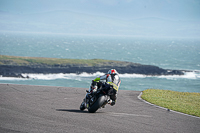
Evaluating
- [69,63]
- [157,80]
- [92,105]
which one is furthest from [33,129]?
[69,63]

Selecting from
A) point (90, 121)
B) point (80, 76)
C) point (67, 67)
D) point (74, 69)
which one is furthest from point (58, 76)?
point (90, 121)

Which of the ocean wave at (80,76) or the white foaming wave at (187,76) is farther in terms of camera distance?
the white foaming wave at (187,76)

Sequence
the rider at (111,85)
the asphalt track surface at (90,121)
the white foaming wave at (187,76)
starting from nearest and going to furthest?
the asphalt track surface at (90,121), the rider at (111,85), the white foaming wave at (187,76)

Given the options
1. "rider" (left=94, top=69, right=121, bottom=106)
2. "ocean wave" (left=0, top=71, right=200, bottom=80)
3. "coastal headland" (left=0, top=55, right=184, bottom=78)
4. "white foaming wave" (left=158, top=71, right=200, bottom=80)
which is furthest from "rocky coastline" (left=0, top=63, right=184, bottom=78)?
"rider" (left=94, top=69, right=121, bottom=106)

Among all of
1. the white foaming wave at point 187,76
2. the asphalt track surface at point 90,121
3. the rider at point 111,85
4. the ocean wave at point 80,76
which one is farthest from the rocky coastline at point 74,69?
the rider at point 111,85

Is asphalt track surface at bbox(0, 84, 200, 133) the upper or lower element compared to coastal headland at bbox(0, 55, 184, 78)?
lower

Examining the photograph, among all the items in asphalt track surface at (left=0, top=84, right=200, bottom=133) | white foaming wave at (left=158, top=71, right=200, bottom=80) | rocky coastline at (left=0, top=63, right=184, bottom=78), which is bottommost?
asphalt track surface at (left=0, top=84, right=200, bottom=133)

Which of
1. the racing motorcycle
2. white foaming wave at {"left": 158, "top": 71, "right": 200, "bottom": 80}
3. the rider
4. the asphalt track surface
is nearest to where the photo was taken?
the asphalt track surface

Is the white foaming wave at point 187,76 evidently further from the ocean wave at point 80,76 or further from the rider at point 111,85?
the rider at point 111,85

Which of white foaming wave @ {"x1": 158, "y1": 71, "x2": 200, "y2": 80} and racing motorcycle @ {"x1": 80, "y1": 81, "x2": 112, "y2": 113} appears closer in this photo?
racing motorcycle @ {"x1": 80, "y1": 81, "x2": 112, "y2": 113}

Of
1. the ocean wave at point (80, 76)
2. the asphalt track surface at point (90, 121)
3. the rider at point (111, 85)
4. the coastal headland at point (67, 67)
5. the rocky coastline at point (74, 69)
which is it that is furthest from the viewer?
the coastal headland at point (67, 67)

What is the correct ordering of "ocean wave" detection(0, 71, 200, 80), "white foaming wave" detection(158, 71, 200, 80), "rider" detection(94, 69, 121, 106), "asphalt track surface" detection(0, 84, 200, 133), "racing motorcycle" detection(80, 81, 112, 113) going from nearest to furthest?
"asphalt track surface" detection(0, 84, 200, 133), "racing motorcycle" detection(80, 81, 112, 113), "rider" detection(94, 69, 121, 106), "ocean wave" detection(0, 71, 200, 80), "white foaming wave" detection(158, 71, 200, 80)

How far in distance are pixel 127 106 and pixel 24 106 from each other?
16.9 ft

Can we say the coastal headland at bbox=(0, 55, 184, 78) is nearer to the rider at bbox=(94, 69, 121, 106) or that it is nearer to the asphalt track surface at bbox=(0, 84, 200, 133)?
the asphalt track surface at bbox=(0, 84, 200, 133)
